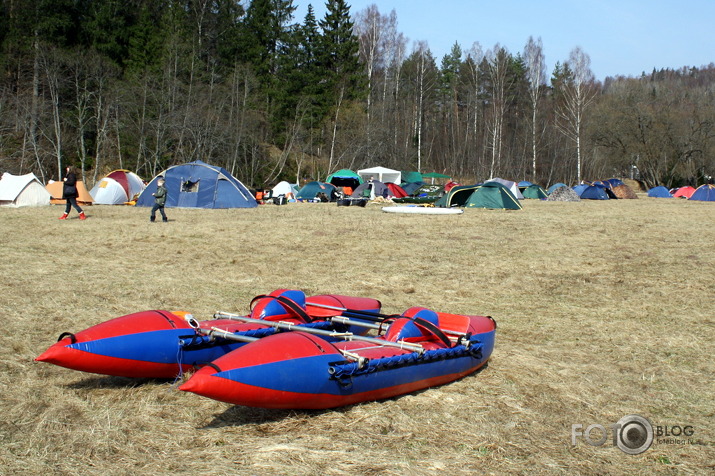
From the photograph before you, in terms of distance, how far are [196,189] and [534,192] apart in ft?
63.8

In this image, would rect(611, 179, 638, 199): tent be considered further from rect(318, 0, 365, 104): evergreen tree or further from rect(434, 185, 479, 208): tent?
rect(318, 0, 365, 104): evergreen tree

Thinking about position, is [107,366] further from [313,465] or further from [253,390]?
[313,465]

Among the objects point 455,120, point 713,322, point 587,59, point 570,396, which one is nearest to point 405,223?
point 713,322

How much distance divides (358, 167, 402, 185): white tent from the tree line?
4308 millimetres

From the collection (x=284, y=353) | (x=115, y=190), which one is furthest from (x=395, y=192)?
(x=284, y=353)

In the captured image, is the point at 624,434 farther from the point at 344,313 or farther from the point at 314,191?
the point at 314,191

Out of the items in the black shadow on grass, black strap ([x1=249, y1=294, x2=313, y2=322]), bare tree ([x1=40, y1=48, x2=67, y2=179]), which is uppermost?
bare tree ([x1=40, y1=48, x2=67, y2=179])

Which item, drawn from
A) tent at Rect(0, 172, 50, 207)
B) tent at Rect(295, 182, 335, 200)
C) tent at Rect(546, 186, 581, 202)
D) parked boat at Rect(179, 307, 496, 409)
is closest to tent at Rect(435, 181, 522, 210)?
tent at Rect(295, 182, 335, 200)

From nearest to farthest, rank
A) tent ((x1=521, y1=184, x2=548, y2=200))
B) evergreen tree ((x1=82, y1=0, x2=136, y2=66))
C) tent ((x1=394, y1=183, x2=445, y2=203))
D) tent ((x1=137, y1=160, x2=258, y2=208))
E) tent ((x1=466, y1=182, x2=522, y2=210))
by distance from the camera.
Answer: tent ((x1=137, y1=160, x2=258, y2=208)) → tent ((x1=466, y1=182, x2=522, y2=210)) → tent ((x1=394, y1=183, x2=445, y2=203)) → tent ((x1=521, y1=184, x2=548, y2=200)) → evergreen tree ((x1=82, y1=0, x2=136, y2=66))

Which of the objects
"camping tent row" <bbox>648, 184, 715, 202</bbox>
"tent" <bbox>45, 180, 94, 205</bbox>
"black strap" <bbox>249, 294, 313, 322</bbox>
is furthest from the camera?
"camping tent row" <bbox>648, 184, 715, 202</bbox>

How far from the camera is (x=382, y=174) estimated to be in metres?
38.5

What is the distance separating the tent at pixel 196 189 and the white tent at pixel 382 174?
1656 centimetres

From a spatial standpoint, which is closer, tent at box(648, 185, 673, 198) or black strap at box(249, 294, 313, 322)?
black strap at box(249, 294, 313, 322)

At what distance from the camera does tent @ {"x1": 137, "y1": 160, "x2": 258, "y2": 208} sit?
2205 centimetres
